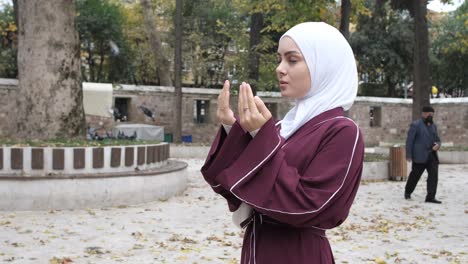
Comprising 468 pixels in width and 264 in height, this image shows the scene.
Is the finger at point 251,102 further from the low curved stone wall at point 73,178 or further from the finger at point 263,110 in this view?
the low curved stone wall at point 73,178

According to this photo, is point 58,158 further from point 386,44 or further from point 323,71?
point 386,44

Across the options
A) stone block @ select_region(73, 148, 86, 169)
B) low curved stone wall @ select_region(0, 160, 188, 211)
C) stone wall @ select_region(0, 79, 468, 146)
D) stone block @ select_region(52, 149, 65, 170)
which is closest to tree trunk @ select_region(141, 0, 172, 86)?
stone wall @ select_region(0, 79, 468, 146)

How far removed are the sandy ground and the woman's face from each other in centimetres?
400

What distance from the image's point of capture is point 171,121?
26.9m

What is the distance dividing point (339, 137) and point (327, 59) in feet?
0.89

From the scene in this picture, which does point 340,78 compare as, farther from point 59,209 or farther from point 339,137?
point 59,209

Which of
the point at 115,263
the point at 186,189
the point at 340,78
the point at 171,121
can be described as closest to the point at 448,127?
the point at 171,121

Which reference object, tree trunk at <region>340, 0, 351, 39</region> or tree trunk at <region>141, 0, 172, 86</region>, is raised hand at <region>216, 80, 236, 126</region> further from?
tree trunk at <region>141, 0, 172, 86</region>

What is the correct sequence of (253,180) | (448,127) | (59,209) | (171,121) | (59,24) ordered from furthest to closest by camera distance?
(448,127)
(171,121)
(59,24)
(59,209)
(253,180)

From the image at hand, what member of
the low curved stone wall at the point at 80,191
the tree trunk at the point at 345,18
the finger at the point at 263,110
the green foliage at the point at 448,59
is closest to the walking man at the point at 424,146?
the low curved stone wall at the point at 80,191

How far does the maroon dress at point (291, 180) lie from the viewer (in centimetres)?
178

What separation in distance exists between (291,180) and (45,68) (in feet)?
29.1

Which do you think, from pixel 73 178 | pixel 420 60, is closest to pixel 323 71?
pixel 73 178

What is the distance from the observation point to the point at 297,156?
1.90 m
